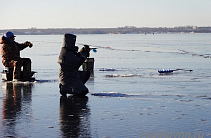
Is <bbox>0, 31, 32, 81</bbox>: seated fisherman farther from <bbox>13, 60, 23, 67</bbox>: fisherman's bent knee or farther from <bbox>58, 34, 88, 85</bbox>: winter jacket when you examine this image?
<bbox>58, 34, 88, 85</bbox>: winter jacket

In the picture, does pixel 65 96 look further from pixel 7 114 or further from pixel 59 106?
pixel 7 114

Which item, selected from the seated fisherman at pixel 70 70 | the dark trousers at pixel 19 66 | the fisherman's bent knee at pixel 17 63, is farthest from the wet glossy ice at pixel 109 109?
the fisherman's bent knee at pixel 17 63

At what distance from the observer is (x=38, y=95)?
1270 centimetres

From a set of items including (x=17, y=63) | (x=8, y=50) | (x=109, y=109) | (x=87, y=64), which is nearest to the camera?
(x=109, y=109)

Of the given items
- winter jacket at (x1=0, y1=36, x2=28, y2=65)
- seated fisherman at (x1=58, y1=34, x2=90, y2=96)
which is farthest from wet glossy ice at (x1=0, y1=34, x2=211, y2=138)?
winter jacket at (x1=0, y1=36, x2=28, y2=65)

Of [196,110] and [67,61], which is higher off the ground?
[67,61]

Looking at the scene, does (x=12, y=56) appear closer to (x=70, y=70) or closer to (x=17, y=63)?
(x=17, y=63)

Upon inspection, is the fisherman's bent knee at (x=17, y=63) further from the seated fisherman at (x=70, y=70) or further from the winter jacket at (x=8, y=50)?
the seated fisherman at (x=70, y=70)

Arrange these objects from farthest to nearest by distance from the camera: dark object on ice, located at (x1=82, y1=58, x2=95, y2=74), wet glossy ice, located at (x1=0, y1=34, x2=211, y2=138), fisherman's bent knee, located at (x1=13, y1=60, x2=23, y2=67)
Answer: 1. dark object on ice, located at (x1=82, y1=58, x2=95, y2=74)
2. fisherman's bent knee, located at (x1=13, y1=60, x2=23, y2=67)
3. wet glossy ice, located at (x1=0, y1=34, x2=211, y2=138)

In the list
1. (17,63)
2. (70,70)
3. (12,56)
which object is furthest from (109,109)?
(12,56)

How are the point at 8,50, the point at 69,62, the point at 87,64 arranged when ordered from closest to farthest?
the point at 69,62, the point at 8,50, the point at 87,64

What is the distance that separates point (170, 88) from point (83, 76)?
3.01 meters

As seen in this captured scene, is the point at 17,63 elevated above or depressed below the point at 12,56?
below

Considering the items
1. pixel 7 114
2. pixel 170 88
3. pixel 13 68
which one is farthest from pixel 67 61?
pixel 13 68
